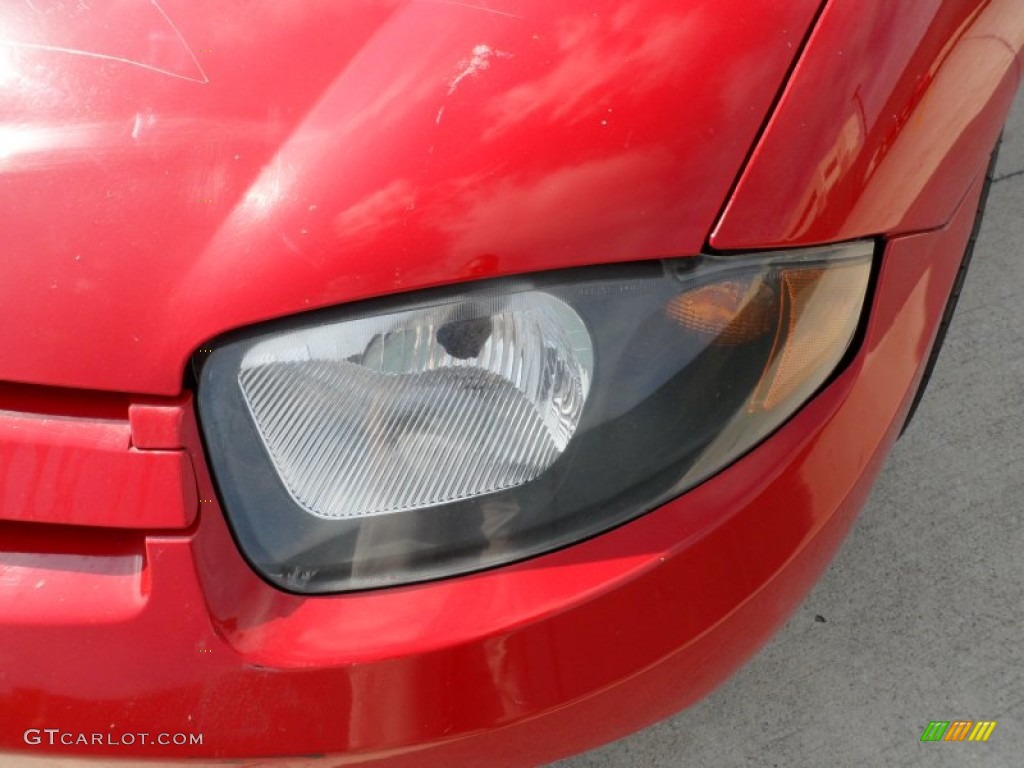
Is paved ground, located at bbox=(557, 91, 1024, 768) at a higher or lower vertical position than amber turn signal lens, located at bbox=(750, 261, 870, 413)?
lower

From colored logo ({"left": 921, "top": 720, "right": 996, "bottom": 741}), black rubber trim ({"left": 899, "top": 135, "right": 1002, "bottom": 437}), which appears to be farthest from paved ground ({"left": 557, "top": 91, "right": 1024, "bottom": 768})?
black rubber trim ({"left": 899, "top": 135, "right": 1002, "bottom": 437})

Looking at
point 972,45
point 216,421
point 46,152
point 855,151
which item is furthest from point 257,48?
point 972,45

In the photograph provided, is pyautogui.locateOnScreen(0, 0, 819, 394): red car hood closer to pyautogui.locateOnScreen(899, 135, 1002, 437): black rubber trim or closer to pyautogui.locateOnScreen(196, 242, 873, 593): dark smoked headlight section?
pyautogui.locateOnScreen(196, 242, 873, 593): dark smoked headlight section

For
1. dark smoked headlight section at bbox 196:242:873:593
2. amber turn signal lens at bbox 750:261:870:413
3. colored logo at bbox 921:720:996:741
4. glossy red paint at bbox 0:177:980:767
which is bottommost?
colored logo at bbox 921:720:996:741

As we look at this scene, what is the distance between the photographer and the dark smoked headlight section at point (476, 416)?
112 cm

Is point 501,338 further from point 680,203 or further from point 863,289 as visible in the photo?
point 863,289

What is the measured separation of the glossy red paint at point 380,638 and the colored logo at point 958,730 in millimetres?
996

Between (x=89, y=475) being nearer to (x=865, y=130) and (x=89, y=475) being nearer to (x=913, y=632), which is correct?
(x=865, y=130)

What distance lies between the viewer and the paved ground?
195 centimetres

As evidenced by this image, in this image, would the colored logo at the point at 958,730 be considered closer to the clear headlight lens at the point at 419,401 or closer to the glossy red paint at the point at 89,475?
the clear headlight lens at the point at 419,401

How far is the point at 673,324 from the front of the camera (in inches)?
45.8

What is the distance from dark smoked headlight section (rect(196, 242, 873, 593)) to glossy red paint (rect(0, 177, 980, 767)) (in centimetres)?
3

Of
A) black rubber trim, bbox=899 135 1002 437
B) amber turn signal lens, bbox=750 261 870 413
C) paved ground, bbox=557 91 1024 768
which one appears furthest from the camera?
paved ground, bbox=557 91 1024 768

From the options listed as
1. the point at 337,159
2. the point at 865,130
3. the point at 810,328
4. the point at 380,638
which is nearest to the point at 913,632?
the point at 810,328
